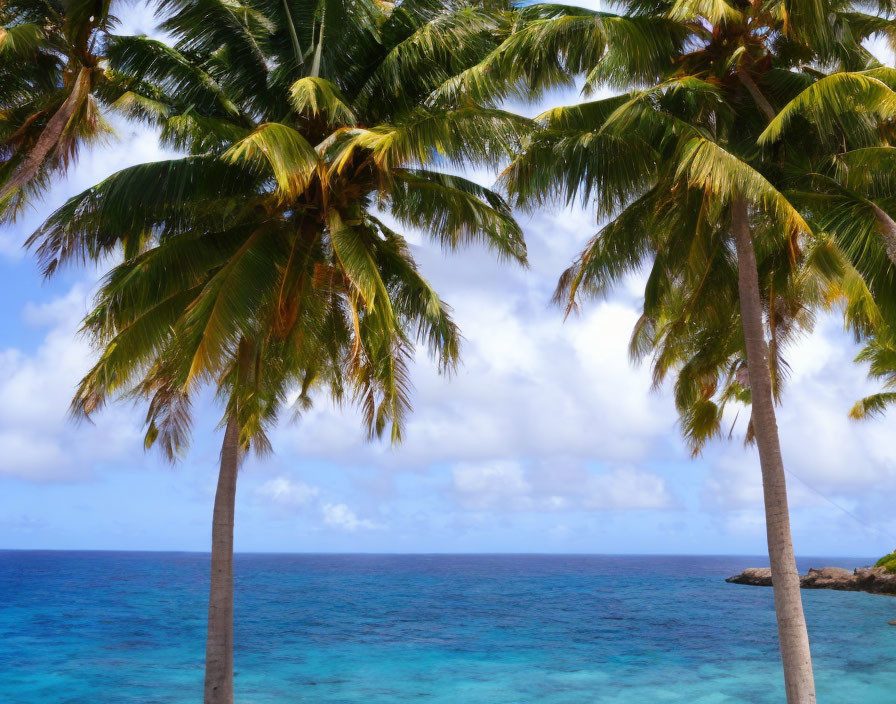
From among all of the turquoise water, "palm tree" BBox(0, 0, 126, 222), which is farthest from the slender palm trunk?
the turquoise water

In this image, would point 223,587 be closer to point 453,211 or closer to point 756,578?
point 453,211

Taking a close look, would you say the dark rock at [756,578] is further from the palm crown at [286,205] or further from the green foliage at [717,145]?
the palm crown at [286,205]

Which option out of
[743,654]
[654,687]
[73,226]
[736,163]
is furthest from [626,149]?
[743,654]

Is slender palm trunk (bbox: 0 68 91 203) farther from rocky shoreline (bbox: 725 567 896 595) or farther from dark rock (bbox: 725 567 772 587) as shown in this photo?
dark rock (bbox: 725 567 772 587)

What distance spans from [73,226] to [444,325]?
5413mm

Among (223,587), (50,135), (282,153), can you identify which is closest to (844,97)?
(282,153)

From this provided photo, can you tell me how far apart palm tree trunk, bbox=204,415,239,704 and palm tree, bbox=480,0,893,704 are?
5724 mm

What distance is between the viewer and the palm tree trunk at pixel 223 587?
10516 millimetres

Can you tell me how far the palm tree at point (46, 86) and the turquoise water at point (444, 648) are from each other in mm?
15518

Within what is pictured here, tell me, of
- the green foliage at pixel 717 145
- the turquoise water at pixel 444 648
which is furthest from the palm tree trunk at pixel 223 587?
the turquoise water at pixel 444 648

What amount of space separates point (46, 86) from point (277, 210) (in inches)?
156

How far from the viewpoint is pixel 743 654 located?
2945 cm

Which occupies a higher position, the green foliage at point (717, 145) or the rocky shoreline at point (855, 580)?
the green foliage at point (717, 145)

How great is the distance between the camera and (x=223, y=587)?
1075 cm
